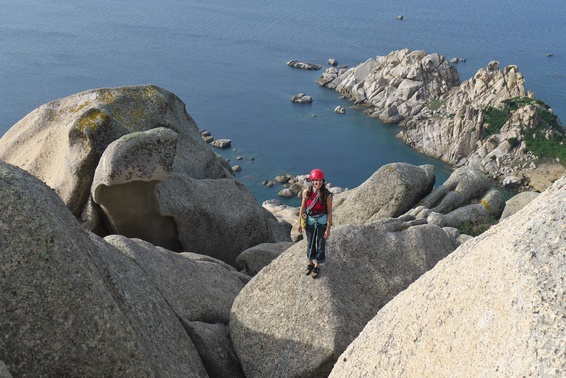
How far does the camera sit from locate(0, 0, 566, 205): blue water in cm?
10969

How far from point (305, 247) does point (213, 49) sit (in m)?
142

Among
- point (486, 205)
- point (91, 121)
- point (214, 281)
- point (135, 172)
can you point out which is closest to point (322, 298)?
point (214, 281)

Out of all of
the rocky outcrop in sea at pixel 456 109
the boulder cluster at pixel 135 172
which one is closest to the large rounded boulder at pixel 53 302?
the boulder cluster at pixel 135 172

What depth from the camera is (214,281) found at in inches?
691

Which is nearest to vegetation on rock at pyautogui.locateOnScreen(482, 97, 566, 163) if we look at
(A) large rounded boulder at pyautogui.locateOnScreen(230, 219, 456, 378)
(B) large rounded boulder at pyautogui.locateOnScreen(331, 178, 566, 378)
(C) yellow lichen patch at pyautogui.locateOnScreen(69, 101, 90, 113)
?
(C) yellow lichen patch at pyautogui.locateOnScreen(69, 101, 90, 113)

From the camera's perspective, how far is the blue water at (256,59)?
10969cm

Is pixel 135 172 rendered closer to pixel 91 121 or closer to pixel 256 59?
pixel 91 121

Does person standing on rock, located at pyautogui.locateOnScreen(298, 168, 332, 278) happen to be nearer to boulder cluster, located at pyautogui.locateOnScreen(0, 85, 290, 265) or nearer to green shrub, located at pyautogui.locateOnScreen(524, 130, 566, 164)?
boulder cluster, located at pyautogui.locateOnScreen(0, 85, 290, 265)

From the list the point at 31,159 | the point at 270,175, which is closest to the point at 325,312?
the point at 31,159

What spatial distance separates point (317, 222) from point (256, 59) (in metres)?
139

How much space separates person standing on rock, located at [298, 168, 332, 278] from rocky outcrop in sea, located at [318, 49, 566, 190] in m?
87.5

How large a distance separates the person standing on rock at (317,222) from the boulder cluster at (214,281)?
0.43 meters

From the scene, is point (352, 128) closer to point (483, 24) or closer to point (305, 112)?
point (305, 112)

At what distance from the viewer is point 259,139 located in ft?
364
